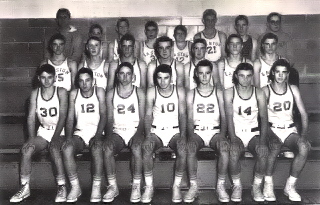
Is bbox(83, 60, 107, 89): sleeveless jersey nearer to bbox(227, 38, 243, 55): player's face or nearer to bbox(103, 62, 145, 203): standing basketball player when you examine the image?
bbox(103, 62, 145, 203): standing basketball player

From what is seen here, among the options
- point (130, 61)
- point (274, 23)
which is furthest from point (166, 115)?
point (274, 23)

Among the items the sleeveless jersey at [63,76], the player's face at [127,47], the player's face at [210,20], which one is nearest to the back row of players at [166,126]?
the sleeveless jersey at [63,76]

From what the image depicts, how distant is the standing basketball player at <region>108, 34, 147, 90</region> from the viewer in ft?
14.5

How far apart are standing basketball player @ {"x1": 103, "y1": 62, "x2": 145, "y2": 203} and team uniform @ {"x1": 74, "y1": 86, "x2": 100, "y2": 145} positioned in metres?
0.16

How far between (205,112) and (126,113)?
2.70ft

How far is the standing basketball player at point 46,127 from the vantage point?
3731mm

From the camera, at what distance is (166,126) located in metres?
3.95

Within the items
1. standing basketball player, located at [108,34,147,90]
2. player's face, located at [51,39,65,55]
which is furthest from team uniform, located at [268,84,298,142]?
player's face, located at [51,39,65,55]

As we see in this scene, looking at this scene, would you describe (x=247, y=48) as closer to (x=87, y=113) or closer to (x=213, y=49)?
(x=213, y=49)

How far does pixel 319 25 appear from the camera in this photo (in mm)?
5652

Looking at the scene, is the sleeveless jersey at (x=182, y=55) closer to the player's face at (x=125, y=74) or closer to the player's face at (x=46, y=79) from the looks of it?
the player's face at (x=125, y=74)

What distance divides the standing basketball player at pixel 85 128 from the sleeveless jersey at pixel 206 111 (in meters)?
0.95

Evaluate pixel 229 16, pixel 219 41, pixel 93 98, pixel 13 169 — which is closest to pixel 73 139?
pixel 93 98

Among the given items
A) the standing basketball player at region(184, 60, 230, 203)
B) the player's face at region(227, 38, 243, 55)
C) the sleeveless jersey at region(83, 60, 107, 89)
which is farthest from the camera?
the sleeveless jersey at region(83, 60, 107, 89)
